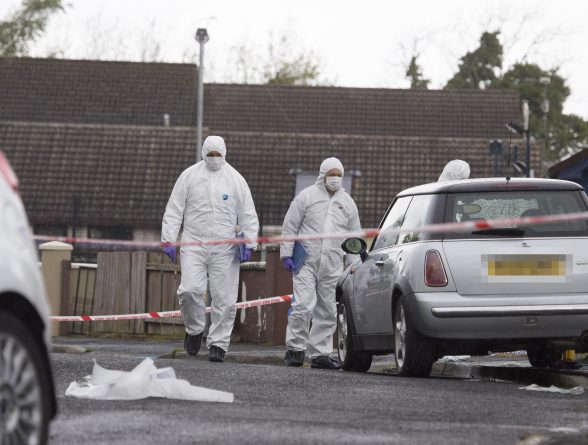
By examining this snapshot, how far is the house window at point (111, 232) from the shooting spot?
43000 mm

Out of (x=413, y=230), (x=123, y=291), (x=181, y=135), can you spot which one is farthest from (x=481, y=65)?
(x=413, y=230)

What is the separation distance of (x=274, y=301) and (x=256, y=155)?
2723 cm

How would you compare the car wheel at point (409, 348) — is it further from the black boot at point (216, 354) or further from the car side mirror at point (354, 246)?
the black boot at point (216, 354)

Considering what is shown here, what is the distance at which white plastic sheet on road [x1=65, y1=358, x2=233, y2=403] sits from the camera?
8867mm

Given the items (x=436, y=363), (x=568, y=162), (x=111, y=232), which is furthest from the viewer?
(x=111, y=232)

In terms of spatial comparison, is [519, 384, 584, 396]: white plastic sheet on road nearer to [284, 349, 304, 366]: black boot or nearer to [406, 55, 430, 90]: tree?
[284, 349, 304, 366]: black boot

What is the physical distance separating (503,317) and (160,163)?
3410 centimetres

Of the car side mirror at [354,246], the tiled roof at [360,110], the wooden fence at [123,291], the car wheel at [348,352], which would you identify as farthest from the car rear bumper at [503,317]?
the tiled roof at [360,110]

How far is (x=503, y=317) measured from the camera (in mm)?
10930

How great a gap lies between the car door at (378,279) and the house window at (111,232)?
30.2 meters

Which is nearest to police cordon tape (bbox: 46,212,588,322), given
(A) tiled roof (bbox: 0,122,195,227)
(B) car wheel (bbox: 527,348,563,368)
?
(B) car wheel (bbox: 527,348,563,368)

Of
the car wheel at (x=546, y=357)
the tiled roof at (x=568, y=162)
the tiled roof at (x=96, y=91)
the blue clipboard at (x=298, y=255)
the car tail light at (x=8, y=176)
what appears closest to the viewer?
the car tail light at (x=8, y=176)

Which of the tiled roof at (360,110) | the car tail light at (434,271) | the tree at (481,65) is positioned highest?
the tree at (481,65)

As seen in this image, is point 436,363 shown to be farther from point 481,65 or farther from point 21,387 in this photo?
point 481,65
